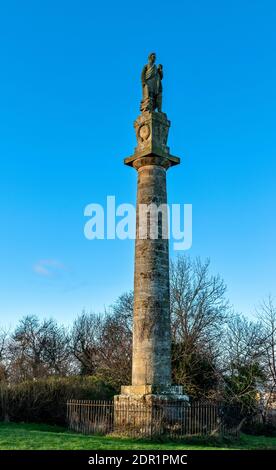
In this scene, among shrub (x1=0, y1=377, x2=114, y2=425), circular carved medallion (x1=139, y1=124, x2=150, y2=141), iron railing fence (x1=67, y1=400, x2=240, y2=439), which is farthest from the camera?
shrub (x1=0, y1=377, x2=114, y2=425)

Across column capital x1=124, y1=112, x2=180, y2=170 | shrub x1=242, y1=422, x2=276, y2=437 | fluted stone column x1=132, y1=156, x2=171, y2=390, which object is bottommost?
shrub x1=242, y1=422, x2=276, y2=437

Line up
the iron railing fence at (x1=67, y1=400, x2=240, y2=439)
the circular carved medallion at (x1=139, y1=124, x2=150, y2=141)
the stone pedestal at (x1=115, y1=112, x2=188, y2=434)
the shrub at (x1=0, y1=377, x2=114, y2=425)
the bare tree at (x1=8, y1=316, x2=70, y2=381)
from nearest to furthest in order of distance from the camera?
the iron railing fence at (x1=67, y1=400, x2=240, y2=439)
the stone pedestal at (x1=115, y1=112, x2=188, y2=434)
the circular carved medallion at (x1=139, y1=124, x2=150, y2=141)
the shrub at (x1=0, y1=377, x2=114, y2=425)
the bare tree at (x1=8, y1=316, x2=70, y2=381)

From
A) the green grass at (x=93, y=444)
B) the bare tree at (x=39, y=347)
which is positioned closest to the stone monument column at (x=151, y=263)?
the green grass at (x=93, y=444)

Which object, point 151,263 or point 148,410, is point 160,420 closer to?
A: point 148,410

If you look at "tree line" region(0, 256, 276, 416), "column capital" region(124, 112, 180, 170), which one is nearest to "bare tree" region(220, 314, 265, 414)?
"tree line" region(0, 256, 276, 416)

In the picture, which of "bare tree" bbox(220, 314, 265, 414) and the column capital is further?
"bare tree" bbox(220, 314, 265, 414)

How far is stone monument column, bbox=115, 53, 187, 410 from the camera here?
58.7ft

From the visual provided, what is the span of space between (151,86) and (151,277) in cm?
742

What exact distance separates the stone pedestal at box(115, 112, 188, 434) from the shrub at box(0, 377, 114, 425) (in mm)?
8233

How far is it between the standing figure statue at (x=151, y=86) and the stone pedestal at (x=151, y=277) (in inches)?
20.6

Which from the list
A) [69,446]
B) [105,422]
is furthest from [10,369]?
[69,446]

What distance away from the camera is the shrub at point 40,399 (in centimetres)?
2467

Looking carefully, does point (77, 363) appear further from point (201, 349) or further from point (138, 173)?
point (138, 173)

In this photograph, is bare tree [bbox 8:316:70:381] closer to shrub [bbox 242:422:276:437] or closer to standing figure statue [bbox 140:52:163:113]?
shrub [bbox 242:422:276:437]
